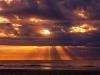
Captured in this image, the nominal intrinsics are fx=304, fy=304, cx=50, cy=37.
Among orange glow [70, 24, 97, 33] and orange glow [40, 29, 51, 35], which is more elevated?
orange glow [70, 24, 97, 33]

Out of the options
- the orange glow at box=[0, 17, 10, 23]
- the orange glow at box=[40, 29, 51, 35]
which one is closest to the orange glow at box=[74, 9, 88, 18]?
the orange glow at box=[40, 29, 51, 35]

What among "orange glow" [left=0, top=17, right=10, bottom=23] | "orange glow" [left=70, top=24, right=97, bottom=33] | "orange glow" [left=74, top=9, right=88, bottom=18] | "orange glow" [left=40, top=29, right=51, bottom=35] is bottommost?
"orange glow" [left=40, top=29, right=51, bottom=35]

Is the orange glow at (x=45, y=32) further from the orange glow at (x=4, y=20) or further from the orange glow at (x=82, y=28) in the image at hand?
the orange glow at (x=4, y=20)

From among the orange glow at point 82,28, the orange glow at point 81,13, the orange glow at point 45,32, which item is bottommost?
the orange glow at point 45,32

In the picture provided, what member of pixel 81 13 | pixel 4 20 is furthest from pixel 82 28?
pixel 4 20

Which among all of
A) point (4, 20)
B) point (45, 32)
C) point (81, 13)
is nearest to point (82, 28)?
point (81, 13)

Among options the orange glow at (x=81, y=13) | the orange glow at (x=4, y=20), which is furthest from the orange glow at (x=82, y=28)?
the orange glow at (x=4, y=20)

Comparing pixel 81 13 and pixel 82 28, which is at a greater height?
pixel 81 13

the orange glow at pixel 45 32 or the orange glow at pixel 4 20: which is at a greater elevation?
the orange glow at pixel 4 20

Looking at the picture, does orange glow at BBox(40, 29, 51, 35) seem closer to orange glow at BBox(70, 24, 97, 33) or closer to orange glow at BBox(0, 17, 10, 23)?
orange glow at BBox(70, 24, 97, 33)

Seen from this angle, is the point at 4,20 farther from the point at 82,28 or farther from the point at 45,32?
the point at 82,28

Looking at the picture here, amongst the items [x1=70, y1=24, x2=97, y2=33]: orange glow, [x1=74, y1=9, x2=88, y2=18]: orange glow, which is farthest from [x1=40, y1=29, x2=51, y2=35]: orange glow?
[x1=74, y1=9, x2=88, y2=18]: orange glow

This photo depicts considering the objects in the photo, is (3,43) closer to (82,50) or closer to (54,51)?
(54,51)
